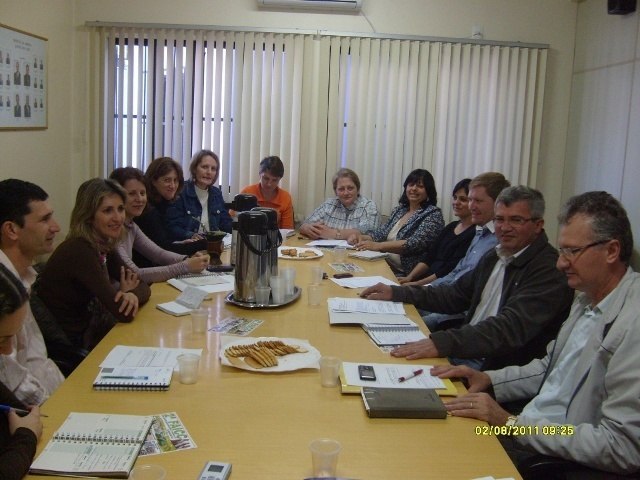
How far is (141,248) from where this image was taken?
3.56 meters

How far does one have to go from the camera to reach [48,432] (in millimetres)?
1448

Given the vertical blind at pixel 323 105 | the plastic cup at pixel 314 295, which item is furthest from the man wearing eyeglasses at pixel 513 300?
the vertical blind at pixel 323 105

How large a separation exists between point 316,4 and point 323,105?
32.6 inches

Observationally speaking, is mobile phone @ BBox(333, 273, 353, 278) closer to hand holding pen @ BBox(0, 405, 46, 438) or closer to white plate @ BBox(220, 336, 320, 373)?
white plate @ BBox(220, 336, 320, 373)

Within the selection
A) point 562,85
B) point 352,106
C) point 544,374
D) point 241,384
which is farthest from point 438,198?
point 241,384

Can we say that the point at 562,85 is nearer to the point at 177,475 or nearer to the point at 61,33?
the point at 61,33

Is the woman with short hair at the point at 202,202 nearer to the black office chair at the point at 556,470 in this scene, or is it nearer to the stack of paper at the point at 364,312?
the stack of paper at the point at 364,312

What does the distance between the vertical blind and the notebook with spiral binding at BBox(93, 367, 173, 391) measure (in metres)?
3.59

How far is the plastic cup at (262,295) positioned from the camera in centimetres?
258

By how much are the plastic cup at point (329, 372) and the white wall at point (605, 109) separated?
2944 millimetres

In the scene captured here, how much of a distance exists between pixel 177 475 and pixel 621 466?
110cm

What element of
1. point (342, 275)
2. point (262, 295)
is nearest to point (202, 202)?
point (342, 275)

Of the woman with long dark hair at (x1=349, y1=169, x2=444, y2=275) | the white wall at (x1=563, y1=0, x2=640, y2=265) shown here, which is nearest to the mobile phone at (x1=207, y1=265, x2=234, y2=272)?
the woman with long dark hair at (x1=349, y1=169, x2=444, y2=275)

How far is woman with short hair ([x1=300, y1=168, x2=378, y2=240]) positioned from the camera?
4891 mm
